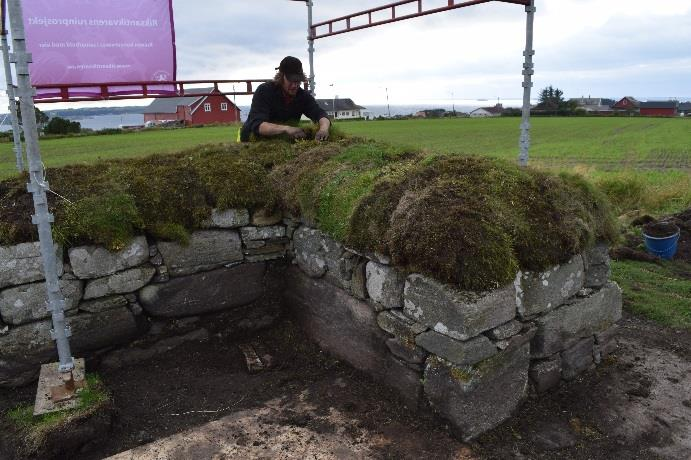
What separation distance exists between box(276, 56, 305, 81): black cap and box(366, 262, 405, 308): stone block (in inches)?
112

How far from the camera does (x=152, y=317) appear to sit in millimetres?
4559

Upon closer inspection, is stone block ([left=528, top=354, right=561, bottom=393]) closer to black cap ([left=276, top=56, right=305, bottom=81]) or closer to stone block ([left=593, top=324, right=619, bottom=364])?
stone block ([left=593, top=324, right=619, bottom=364])

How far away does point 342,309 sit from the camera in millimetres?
4305

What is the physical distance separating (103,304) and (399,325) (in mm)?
2437

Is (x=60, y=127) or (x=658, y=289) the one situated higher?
(x=60, y=127)

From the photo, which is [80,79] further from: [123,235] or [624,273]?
[624,273]

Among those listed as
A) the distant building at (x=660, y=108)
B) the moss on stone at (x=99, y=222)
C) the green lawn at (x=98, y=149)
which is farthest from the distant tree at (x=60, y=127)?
the distant building at (x=660, y=108)

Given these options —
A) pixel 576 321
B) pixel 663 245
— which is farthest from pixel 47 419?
pixel 663 245

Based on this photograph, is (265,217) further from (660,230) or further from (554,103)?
(554,103)

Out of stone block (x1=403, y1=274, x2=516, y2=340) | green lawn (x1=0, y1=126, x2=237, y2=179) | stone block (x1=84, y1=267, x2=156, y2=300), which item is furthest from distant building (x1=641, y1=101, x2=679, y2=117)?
stone block (x1=84, y1=267, x2=156, y2=300)

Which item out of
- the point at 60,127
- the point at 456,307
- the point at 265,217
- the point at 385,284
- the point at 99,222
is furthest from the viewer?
the point at 60,127

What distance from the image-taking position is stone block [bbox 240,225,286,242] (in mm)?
4859

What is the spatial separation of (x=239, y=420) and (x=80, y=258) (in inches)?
70.5

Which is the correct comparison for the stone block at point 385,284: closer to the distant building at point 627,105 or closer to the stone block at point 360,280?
the stone block at point 360,280
